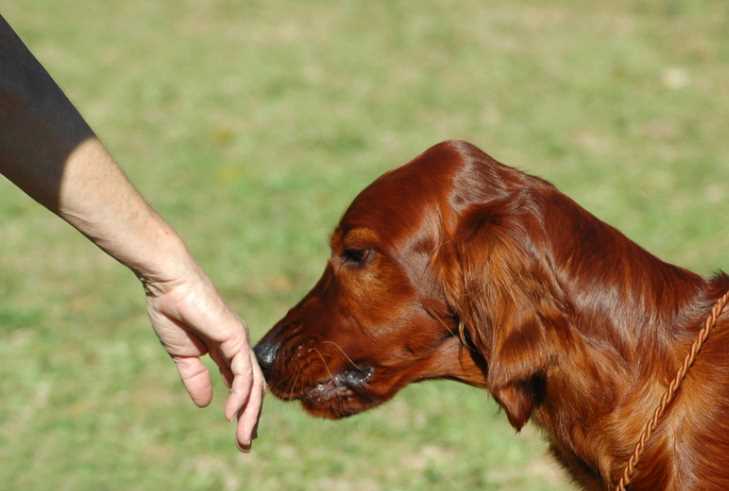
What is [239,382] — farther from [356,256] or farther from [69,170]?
[69,170]

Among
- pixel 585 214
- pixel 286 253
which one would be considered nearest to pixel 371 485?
pixel 585 214

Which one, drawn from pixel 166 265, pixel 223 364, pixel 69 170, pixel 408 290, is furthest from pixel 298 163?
pixel 69 170

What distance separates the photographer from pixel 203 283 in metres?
3.46

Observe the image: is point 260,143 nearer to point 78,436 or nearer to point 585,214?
point 78,436

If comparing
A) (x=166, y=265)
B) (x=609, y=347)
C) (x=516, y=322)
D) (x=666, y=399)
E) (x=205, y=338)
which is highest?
(x=166, y=265)

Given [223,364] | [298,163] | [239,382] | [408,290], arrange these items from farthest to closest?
1. [298,163]
2. [408,290]
3. [223,364]
4. [239,382]

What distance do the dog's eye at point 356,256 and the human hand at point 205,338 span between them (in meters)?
0.50

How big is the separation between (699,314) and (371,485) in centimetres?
218

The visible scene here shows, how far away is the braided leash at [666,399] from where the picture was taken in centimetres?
341

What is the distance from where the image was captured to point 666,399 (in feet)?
11.2

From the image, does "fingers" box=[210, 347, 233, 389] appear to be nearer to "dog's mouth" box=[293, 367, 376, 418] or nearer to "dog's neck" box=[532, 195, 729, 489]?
"dog's mouth" box=[293, 367, 376, 418]

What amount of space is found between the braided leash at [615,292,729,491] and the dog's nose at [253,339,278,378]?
4.00 feet

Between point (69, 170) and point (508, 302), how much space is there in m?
1.27

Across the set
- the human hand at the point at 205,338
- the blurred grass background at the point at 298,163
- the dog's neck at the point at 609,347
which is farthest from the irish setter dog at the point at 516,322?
the blurred grass background at the point at 298,163
